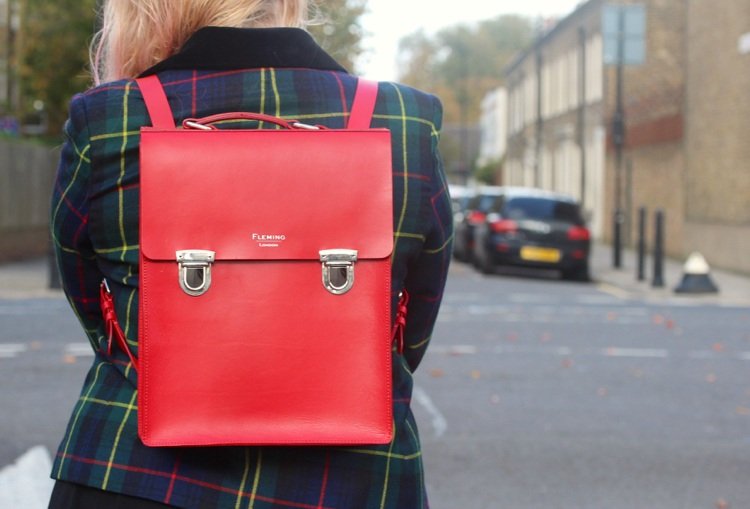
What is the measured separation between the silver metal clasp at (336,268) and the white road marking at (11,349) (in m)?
Result: 9.12

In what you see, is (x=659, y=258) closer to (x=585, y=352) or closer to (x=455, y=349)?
(x=585, y=352)

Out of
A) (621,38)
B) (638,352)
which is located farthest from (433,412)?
(621,38)

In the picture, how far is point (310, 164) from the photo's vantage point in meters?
2.03

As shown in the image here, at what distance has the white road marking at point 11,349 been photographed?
35.3 feet

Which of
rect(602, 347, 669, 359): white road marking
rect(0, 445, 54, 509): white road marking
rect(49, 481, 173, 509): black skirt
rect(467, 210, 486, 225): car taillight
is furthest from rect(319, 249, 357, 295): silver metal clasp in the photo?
rect(467, 210, 486, 225): car taillight

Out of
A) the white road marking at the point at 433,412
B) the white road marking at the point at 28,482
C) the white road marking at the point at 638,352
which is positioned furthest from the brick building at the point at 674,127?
the white road marking at the point at 28,482

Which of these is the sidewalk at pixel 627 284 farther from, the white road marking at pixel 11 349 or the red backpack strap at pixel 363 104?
the red backpack strap at pixel 363 104

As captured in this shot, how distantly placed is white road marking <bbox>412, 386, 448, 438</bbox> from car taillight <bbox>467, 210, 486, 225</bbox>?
16.9 meters

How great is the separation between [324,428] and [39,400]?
6.77 meters

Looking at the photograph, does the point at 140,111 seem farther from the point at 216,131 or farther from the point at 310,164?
the point at 310,164

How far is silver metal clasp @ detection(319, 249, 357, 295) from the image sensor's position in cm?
200

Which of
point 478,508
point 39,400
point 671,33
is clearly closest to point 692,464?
point 478,508

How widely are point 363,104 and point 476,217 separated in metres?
24.3

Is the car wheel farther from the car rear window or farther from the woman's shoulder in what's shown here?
the woman's shoulder
